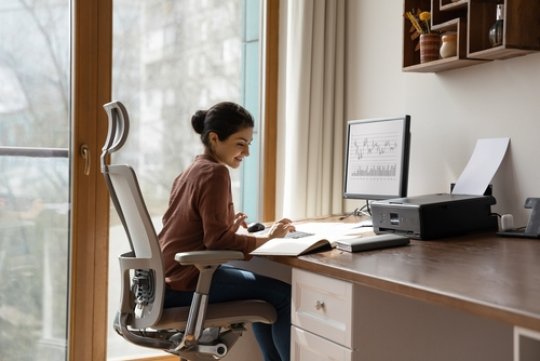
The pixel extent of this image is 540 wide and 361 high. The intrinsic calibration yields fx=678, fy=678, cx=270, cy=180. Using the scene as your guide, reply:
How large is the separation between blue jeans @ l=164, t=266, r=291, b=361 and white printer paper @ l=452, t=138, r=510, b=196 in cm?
73

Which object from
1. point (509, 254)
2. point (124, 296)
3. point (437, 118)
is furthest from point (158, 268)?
point (437, 118)

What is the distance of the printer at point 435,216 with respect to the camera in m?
2.09

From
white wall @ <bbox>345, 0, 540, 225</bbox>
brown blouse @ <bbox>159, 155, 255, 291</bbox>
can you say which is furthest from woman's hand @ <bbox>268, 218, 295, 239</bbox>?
white wall @ <bbox>345, 0, 540, 225</bbox>

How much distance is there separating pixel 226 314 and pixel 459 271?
793 mm

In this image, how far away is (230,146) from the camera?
2342mm

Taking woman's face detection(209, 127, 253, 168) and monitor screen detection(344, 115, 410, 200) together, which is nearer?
woman's face detection(209, 127, 253, 168)

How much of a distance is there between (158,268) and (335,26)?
1.79m

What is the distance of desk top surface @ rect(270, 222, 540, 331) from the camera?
4.14 ft

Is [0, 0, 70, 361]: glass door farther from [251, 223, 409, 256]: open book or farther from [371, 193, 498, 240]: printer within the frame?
[371, 193, 498, 240]: printer

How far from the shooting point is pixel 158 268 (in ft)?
6.57

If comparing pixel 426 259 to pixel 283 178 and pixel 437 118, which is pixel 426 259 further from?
pixel 283 178

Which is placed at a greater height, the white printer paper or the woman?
the white printer paper

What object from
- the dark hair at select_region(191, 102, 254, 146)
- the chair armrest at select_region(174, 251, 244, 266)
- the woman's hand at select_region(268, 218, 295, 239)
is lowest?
the chair armrest at select_region(174, 251, 244, 266)

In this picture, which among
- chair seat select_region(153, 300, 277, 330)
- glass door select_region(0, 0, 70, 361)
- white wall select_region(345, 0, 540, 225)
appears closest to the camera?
chair seat select_region(153, 300, 277, 330)
